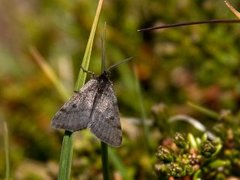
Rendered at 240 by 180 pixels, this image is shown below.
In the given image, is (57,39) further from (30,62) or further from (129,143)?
(129,143)

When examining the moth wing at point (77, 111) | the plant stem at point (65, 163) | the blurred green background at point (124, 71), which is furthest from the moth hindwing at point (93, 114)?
the blurred green background at point (124, 71)

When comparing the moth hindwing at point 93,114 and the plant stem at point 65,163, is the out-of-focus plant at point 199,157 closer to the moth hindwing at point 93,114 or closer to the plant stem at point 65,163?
the moth hindwing at point 93,114

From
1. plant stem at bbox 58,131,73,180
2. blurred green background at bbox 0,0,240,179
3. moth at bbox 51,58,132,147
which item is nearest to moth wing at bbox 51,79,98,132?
moth at bbox 51,58,132,147

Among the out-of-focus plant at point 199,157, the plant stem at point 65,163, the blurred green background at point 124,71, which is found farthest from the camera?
the blurred green background at point 124,71

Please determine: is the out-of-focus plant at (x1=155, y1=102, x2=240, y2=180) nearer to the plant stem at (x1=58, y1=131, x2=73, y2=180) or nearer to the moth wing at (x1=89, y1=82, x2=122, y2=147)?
the moth wing at (x1=89, y1=82, x2=122, y2=147)

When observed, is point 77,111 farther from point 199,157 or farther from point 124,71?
point 124,71

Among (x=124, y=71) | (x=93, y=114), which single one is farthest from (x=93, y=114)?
(x=124, y=71)

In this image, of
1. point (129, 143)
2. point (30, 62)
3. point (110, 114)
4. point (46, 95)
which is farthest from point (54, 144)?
point (30, 62)
